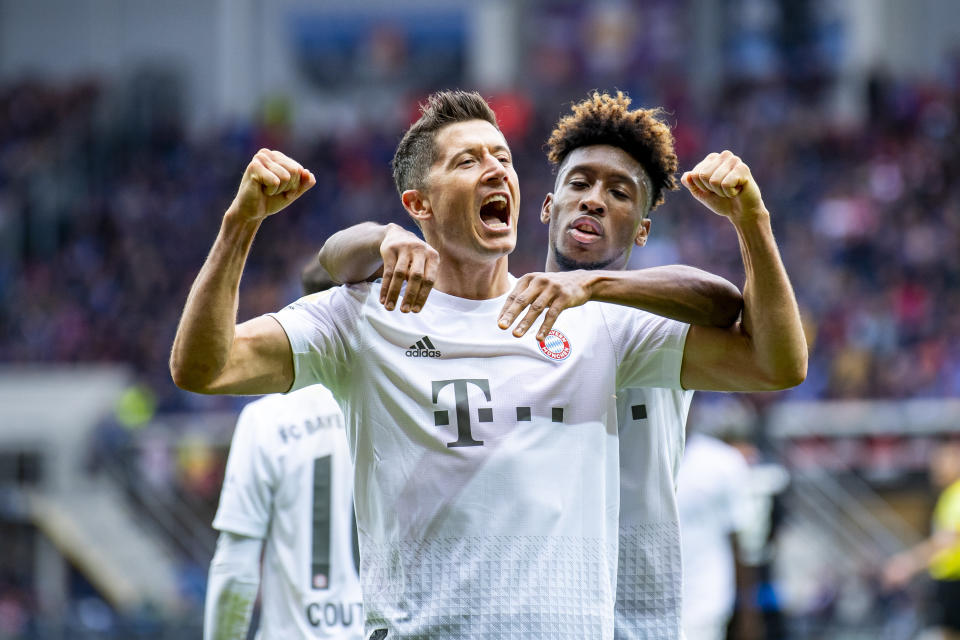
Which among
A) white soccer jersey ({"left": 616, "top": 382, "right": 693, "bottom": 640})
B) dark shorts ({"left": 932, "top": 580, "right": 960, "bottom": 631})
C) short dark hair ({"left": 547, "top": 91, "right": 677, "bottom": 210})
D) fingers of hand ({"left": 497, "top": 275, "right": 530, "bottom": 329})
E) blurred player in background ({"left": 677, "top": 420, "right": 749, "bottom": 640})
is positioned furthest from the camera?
dark shorts ({"left": 932, "top": 580, "right": 960, "bottom": 631})

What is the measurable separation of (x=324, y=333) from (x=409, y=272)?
0.40 m

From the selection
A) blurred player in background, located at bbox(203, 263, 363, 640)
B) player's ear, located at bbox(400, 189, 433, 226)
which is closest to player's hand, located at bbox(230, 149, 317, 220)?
player's ear, located at bbox(400, 189, 433, 226)

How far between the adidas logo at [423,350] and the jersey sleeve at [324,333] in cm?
16

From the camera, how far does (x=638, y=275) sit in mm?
3354

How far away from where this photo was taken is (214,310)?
3.15 metres

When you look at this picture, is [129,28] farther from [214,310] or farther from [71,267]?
[214,310]

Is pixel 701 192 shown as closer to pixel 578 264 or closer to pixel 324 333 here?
pixel 578 264

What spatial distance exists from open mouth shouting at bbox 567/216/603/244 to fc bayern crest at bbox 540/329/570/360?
48cm

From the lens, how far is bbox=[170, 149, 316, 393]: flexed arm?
3148 mm

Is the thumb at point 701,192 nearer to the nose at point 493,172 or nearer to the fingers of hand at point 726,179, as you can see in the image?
the fingers of hand at point 726,179

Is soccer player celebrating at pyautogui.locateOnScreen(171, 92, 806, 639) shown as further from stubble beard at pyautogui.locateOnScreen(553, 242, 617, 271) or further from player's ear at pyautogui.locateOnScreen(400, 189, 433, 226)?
stubble beard at pyautogui.locateOnScreen(553, 242, 617, 271)

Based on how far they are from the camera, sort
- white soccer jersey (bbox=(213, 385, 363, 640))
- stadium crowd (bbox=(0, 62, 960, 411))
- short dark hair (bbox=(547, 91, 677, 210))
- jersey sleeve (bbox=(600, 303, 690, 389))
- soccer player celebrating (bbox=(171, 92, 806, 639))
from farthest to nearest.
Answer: stadium crowd (bbox=(0, 62, 960, 411))
white soccer jersey (bbox=(213, 385, 363, 640))
short dark hair (bbox=(547, 91, 677, 210))
jersey sleeve (bbox=(600, 303, 690, 389))
soccer player celebrating (bbox=(171, 92, 806, 639))

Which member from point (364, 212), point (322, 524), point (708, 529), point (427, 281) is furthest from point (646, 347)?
point (364, 212)

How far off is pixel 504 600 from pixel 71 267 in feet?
67.9
